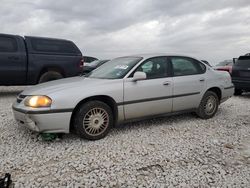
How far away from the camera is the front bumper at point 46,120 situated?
3.76 meters

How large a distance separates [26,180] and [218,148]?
275 cm

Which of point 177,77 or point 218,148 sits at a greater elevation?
point 177,77

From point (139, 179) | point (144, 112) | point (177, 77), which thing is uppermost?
point (177, 77)

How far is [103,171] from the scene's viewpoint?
3164 mm

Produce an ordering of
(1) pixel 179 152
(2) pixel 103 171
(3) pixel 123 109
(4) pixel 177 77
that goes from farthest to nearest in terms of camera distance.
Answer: (4) pixel 177 77
(3) pixel 123 109
(1) pixel 179 152
(2) pixel 103 171

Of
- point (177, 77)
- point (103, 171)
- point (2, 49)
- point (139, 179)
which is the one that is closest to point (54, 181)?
point (103, 171)

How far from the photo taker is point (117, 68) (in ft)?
15.9

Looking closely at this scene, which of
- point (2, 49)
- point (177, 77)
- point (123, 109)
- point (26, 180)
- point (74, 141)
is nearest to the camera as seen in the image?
point (26, 180)

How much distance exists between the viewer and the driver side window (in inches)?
187

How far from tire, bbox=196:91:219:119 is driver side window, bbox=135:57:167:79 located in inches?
47.6

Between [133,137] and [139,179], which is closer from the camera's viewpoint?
[139,179]

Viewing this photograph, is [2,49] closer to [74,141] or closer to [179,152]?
[74,141]

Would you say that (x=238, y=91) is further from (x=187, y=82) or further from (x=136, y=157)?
(x=136, y=157)

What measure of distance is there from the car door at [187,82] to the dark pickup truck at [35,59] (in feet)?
13.9
